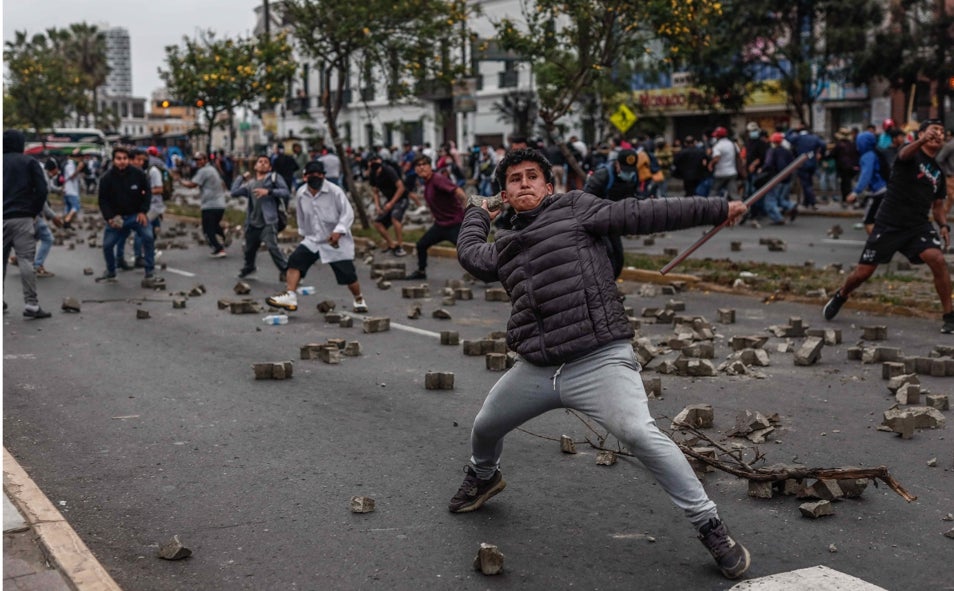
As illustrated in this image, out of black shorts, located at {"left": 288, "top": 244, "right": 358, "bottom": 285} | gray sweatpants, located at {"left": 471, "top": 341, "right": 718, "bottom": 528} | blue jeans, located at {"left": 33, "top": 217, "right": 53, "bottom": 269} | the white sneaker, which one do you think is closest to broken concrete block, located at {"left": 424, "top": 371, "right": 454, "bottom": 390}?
gray sweatpants, located at {"left": 471, "top": 341, "right": 718, "bottom": 528}

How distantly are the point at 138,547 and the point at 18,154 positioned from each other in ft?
25.6

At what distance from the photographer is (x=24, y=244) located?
464 inches

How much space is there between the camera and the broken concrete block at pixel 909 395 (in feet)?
24.1

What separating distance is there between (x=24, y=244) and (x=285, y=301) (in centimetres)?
260

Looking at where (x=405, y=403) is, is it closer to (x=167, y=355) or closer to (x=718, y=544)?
(x=167, y=355)

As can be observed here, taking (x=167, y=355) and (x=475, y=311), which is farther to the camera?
(x=475, y=311)

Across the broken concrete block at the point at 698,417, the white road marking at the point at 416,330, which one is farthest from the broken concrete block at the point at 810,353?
the white road marking at the point at 416,330

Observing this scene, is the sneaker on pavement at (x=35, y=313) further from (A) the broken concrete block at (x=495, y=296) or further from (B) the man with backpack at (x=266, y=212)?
(A) the broken concrete block at (x=495, y=296)

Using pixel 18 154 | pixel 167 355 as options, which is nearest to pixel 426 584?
pixel 167 355

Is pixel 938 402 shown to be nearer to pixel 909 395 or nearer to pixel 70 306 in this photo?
pixel 909 395

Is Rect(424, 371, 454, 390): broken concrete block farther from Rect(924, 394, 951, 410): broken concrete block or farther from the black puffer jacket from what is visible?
the black puffer jacket

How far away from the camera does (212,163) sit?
19.5m

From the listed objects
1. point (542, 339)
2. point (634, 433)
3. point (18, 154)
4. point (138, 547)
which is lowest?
point (138, 547)

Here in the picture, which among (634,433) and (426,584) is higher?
(634,433)
